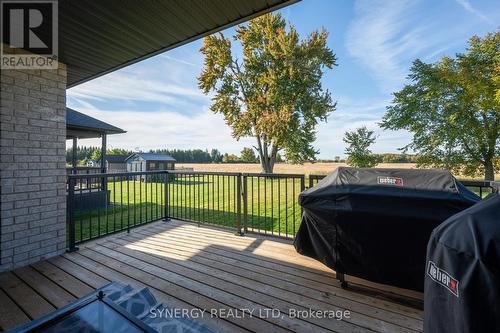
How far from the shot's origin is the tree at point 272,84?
1504 cm

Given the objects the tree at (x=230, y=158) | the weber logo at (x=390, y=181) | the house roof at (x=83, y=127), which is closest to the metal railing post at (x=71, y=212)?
the weber logo at (x=390, y=181)

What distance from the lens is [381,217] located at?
72.7 inches

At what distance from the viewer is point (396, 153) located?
16328mm

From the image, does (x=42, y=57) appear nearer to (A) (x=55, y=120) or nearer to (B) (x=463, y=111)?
(A) (x=55, y=120)

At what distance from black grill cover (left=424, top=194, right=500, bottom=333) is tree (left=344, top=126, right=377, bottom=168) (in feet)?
55.8

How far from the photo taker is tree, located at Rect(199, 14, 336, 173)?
15.0 meters

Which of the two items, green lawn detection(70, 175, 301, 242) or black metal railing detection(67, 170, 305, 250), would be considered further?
green lawn detection(70, 175, 301, 242)

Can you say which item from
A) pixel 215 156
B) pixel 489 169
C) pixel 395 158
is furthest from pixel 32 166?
pixel 215 156

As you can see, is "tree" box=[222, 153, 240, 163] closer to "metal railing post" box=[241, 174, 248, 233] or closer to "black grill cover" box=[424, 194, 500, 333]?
"metal railing post" box=[241, 174, 248, 233]

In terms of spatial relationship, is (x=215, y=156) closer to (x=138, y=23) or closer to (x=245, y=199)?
(x=245, y=199)

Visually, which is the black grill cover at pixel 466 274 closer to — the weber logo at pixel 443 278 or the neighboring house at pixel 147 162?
the weber logo at pixel 443 278

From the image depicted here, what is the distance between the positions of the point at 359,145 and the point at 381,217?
16.9 m

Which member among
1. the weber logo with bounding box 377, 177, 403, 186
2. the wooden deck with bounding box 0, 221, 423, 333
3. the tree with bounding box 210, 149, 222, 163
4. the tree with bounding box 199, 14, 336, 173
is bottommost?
the wooden deck with bounding box 0, 221, 423, 333

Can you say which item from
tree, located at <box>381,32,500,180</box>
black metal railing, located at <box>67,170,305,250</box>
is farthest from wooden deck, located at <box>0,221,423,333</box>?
tree, located at <box>381,32,500,180</box>
